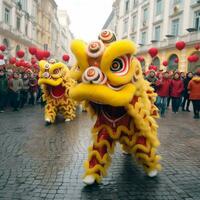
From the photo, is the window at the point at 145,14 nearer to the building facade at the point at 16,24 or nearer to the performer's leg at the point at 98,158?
the building facade at the point at 16,24

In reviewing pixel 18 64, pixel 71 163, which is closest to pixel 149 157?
pixel 71 163

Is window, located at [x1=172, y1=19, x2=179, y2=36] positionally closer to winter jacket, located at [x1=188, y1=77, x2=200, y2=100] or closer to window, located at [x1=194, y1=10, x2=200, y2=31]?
window, located at [x1=194, y1=10, x2=200, y2=31]

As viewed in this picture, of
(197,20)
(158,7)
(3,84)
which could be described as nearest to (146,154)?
(3,84)

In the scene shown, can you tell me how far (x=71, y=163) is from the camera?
472cm

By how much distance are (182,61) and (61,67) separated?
60.6 feet

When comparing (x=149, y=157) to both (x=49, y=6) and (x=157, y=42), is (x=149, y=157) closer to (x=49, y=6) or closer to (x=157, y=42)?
(x=157, y=42)

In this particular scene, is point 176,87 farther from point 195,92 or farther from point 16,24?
point 16,24

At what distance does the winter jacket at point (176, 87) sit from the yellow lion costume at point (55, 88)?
4.13 meters

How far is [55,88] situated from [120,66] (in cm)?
513

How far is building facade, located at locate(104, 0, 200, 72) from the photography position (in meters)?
23.6

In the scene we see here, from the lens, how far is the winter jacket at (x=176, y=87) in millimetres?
10773

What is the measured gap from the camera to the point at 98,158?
12.3 feet

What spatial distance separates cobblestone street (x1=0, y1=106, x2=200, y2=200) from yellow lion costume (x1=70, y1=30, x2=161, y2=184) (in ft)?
0.85

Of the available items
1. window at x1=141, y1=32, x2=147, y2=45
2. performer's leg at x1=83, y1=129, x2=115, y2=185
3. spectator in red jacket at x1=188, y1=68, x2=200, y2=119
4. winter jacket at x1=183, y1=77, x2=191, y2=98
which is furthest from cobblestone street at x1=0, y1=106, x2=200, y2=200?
window at x1=141, y1=32, x2=147, y2=45
